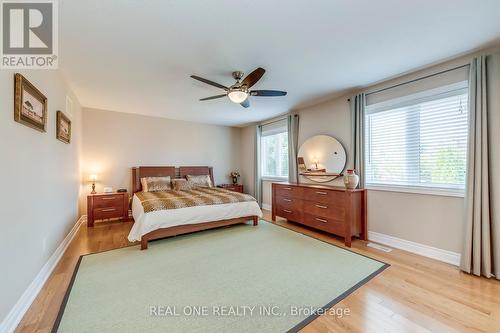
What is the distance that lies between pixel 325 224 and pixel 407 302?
1704 millimetres

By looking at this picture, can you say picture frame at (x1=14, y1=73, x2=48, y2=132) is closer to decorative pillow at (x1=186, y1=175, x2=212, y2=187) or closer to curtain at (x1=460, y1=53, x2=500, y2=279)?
decorative pillow at (x1=186, y1=175, x2=212, y2=187)

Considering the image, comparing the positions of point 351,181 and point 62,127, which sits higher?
point 62,127

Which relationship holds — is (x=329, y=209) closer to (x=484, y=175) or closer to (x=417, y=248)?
(x=417, y=248)

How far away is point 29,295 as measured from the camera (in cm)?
187

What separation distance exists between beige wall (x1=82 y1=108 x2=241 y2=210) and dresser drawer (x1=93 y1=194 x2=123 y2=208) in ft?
2.13

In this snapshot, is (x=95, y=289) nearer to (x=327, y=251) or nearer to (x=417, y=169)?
(x=327, y=251)

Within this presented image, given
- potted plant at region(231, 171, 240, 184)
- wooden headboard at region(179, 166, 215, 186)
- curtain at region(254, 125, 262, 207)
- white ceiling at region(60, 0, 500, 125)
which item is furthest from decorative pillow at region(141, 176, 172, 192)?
curtain at region(254, 125, 262, 207)

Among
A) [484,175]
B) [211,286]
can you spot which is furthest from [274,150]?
[211,286]

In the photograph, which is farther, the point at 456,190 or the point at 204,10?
the point at 456,190

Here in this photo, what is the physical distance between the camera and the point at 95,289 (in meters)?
2.06

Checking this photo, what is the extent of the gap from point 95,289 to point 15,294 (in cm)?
55

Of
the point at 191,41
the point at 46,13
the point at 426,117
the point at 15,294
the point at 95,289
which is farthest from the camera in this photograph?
the point at 426,117

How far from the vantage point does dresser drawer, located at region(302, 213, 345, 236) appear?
3.33 m

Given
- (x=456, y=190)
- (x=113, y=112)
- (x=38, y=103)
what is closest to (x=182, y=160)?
(x=113, y=112)
